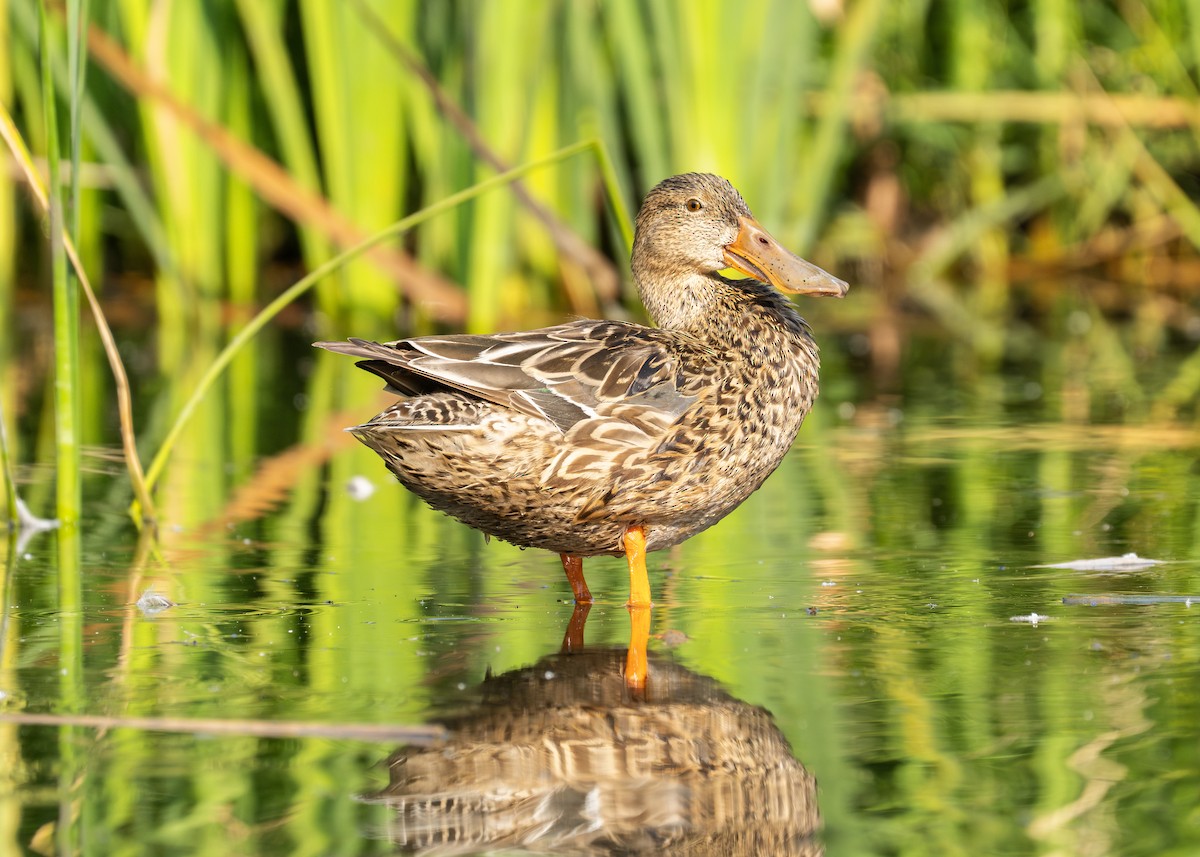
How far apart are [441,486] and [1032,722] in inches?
66.4

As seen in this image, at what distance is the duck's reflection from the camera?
9.74 ft

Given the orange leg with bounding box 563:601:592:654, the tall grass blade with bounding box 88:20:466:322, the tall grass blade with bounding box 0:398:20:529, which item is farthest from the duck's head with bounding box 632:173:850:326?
the tall grass blade with bounding box 88:20:466:322

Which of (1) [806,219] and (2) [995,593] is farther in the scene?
(1) [806,219]

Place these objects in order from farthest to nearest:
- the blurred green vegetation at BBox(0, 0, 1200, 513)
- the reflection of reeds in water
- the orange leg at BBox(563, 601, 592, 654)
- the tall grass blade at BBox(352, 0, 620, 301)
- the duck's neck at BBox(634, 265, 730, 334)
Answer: the blurred green vegetation at BBox(0, 0, 1200, 513) < the tall grass blade at BBox(352, 0, 620, 301) < the duck's neck at BBox(634, 265, 730, 334) < the orange leg at BBox(563, 601, 592, 654) < the reflection of reeds in water

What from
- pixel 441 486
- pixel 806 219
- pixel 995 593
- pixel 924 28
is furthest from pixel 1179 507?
pixel 924 28

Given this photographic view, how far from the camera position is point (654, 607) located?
4.66 metres

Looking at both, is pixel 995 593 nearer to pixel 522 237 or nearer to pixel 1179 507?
pixel 1179 507

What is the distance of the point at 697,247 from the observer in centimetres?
522

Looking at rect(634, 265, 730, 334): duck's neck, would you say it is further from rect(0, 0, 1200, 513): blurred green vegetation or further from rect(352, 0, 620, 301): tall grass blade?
rect(0, 0, 1200, 513): blurred green vegetation

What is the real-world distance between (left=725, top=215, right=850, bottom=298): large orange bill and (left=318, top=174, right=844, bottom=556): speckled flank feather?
0.28m

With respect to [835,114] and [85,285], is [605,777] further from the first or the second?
[835,114]

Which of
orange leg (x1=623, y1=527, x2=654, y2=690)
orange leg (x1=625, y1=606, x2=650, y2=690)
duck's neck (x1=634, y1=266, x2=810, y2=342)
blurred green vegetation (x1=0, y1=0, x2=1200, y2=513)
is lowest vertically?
orange leg (x1=625, y1=606, x2=650, y2=690)

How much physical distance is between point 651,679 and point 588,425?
822 millimetres

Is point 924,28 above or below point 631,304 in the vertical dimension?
above
